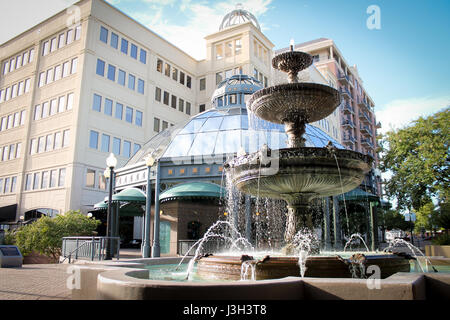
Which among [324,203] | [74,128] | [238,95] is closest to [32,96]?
[74,128]

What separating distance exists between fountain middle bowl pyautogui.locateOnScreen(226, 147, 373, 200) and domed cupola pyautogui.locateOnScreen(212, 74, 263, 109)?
18202 millimetres

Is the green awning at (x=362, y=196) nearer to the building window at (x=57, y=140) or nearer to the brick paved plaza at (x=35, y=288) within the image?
the brick paved plaza at (x=35, y=288)

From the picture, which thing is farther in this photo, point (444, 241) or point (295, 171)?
point (444, 241)

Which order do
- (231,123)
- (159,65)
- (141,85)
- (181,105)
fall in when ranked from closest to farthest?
(231,123) → (141,85) → (159,65) → (181,105)

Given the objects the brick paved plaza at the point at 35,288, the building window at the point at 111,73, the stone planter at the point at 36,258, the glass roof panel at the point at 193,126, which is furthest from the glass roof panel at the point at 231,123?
the building window at the point at 111,73

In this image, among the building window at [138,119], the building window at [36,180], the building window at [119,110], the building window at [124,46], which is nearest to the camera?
the building window at [36,180]

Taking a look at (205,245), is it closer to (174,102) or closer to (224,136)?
(224,136)

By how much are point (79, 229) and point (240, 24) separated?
35.6m

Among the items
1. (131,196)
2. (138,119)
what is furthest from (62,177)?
(131,196)

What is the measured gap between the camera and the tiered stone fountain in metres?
6.58

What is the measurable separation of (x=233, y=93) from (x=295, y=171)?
65.3 feet

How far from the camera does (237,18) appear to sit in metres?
50.2

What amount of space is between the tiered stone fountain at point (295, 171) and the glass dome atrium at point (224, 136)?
958 centimetres

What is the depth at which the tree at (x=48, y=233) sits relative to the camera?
17812mm
